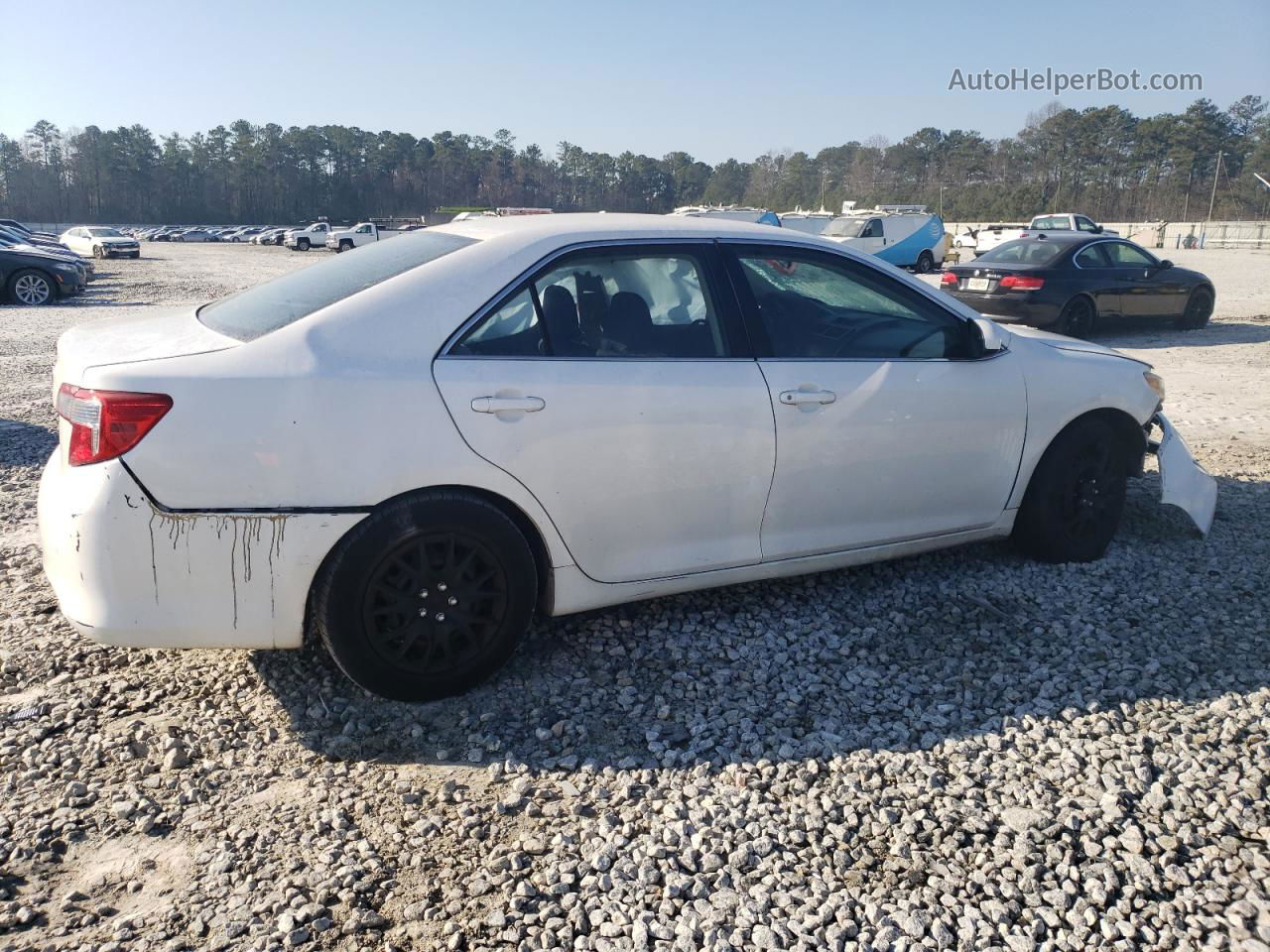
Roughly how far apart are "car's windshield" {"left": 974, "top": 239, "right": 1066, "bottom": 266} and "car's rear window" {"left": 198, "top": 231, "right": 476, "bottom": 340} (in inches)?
455

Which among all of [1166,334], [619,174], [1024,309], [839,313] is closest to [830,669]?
[839,313]

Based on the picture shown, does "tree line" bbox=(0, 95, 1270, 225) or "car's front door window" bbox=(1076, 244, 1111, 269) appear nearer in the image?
"car's front door window" bbox=(1076, 244, 1111, 269)

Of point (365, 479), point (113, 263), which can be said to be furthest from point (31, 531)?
point (113, 263)

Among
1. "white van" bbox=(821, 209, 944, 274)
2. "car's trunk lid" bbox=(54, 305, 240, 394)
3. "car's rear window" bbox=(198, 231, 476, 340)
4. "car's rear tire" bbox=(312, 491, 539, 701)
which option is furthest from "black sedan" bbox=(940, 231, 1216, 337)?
"white van" bbox=(821, 209, 944, 274)

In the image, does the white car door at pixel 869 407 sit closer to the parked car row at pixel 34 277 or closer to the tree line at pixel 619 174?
the parked car row at pixel 34 277

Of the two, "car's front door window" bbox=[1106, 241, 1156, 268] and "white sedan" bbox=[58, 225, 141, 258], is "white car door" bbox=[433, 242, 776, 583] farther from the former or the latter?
"white sedan" bbox=[58, 225, 141, 258]

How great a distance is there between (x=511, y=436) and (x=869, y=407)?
1.54 metres

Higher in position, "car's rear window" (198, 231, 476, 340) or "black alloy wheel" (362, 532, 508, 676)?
"car's rear window" (198, 231, 476, 340)

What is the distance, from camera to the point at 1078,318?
13.5m

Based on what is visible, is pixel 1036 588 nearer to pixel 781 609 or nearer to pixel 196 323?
pixel 781 609

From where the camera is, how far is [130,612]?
9.94ft

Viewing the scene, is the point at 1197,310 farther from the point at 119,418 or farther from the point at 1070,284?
the point at 119,418

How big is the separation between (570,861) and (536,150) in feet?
386

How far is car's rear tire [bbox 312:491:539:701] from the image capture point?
10.3 feet
